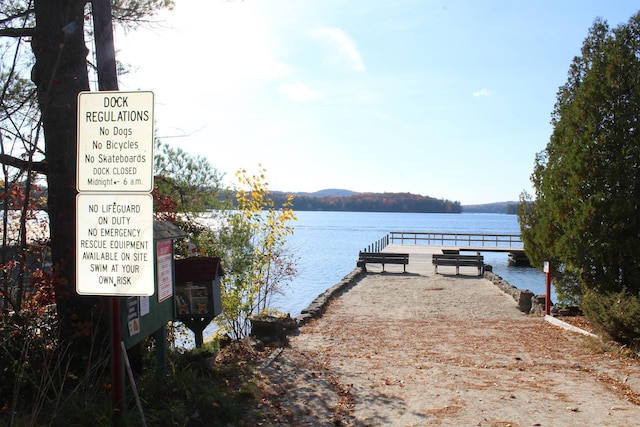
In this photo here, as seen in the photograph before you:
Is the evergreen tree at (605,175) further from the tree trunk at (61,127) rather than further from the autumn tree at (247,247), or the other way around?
the tree trunk at (61,127)

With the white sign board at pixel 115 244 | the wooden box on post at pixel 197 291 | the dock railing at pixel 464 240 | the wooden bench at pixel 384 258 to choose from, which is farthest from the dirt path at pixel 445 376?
the dock railing at pixel 464 240

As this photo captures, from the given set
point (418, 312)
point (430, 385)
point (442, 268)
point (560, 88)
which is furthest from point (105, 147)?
point (442, 268)

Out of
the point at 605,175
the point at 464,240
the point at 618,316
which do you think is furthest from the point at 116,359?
the point at 464,240

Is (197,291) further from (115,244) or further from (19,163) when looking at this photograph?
(115,244)

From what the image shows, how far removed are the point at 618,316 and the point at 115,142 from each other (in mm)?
7000

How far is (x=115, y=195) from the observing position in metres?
3.67

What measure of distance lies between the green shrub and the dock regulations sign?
21.9ft

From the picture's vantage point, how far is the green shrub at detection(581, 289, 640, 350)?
7.66 meters

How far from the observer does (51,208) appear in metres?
5.60

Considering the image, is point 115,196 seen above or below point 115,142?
below

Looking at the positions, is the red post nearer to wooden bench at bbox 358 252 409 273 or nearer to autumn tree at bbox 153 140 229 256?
autumn tree at bbox 153 140 229 256

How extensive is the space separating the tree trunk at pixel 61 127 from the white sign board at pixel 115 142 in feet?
6.63

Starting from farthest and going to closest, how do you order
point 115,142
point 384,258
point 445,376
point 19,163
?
point 384,258 < point 445,376 < point 19,163 < point 115,142

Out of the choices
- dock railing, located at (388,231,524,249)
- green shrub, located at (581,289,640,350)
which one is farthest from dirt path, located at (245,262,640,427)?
dock railing, located at (388,231,524,249)
